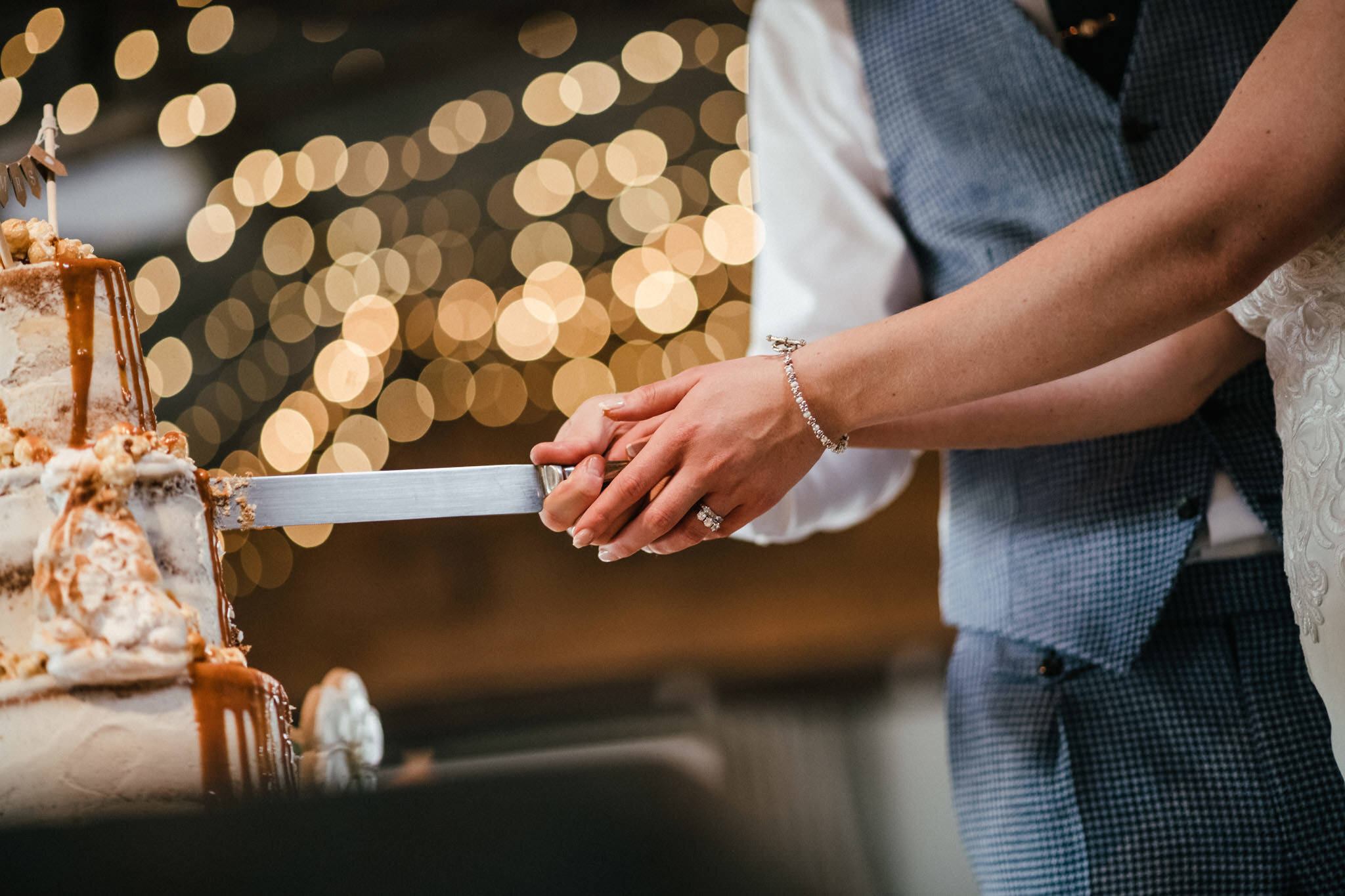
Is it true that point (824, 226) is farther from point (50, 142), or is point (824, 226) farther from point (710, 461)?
point (50, 142)

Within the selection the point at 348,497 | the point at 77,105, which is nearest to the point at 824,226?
the point at 348,497

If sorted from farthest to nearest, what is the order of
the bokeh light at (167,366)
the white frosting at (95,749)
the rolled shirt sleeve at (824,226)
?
1. the bokeh light at (167,366)
2. the rolled shirt sleeve at (824,226)
3. the white frosting at (95,749)

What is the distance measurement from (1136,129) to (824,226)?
0.32 metres

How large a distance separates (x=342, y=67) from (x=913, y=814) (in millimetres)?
2900

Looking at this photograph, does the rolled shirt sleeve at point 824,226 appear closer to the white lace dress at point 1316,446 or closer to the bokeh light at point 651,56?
the white lace dress at point 1316,446

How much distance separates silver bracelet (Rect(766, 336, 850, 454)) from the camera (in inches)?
30.6

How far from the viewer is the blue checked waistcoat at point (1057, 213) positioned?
0.88 metres

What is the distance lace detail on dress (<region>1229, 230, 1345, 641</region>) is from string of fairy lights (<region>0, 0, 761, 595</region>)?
8.51ft

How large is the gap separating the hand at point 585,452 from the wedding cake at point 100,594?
9.3 inches

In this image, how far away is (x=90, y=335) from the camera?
682 mm

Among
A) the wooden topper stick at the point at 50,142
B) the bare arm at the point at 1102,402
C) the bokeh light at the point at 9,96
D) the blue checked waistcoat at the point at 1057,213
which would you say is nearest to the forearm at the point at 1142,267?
the bare arm at the point at 1102,402

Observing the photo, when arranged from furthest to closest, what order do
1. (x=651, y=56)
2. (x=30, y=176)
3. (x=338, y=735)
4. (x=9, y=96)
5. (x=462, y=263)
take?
(x=462, y=263) → (x=651, y=56) → (x=9, y=96) → (x=338, y=735) → (x=30, y=176)

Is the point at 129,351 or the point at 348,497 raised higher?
the point at 129,351

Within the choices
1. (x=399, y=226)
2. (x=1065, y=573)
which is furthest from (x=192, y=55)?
(x=1065, y=573)
